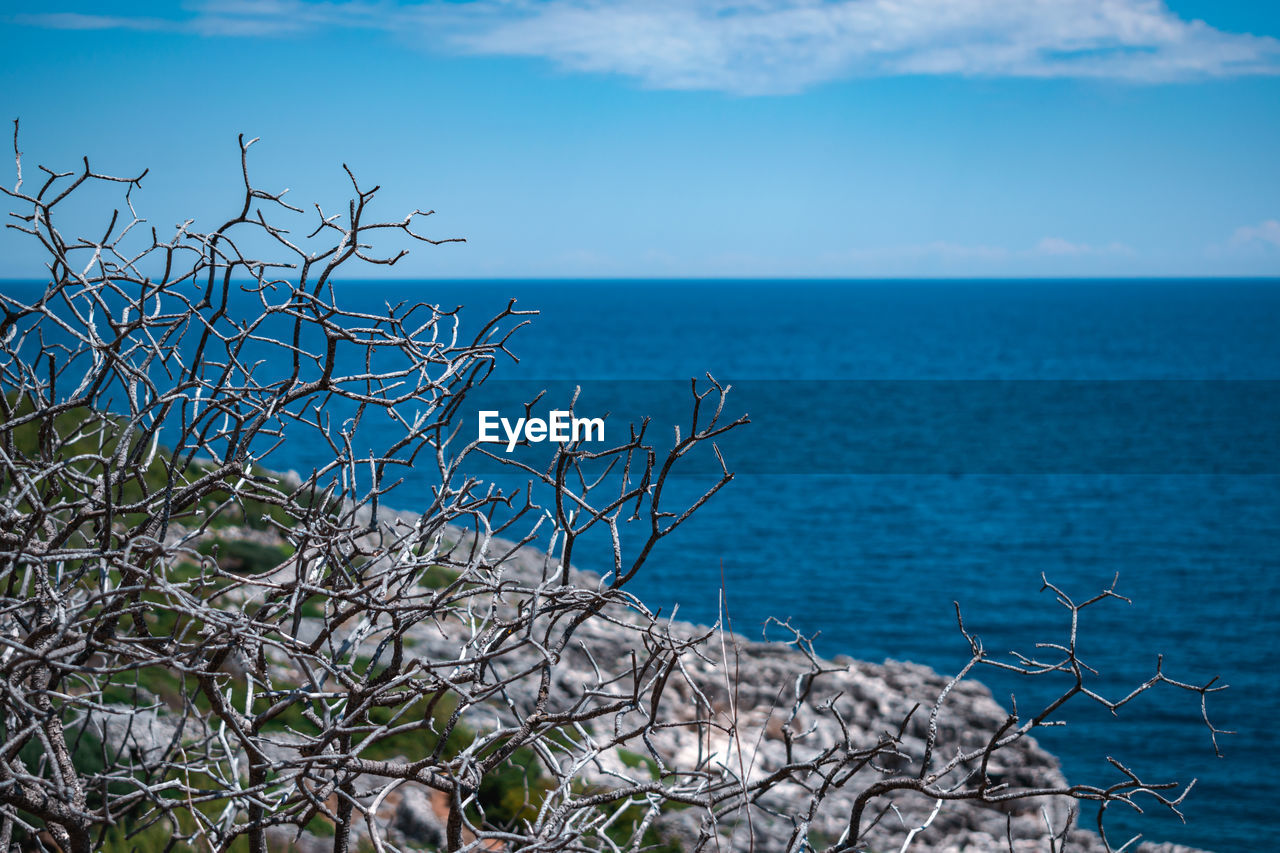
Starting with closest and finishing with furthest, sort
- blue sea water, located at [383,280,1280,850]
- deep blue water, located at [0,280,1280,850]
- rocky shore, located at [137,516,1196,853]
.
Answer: rocky shore, located at [137,516,1196,853]
blue sea water, located at [383,280,1280,850]
deep blue water, located at [0,280,1280,850]

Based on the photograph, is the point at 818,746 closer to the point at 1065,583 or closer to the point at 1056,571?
the point at 1065,583

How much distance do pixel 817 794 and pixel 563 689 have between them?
912 centimetres

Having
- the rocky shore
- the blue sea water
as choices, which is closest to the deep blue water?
the blue sea water

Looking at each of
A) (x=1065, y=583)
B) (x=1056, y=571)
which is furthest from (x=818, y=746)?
(x=1056, y=571)

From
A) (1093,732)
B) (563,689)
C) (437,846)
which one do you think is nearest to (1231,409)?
(1093,732)

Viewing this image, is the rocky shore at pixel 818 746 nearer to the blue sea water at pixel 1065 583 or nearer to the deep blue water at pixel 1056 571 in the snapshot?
the deep blue water at pixel 1056 571

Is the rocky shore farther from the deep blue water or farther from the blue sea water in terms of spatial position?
the blue sea water

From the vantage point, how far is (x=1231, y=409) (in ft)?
184

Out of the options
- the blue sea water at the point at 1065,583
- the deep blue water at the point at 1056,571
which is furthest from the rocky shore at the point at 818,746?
the blue sea water at the point at 1065,583

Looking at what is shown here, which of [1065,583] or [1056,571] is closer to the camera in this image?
[1065,583]

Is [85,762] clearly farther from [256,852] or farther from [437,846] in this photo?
[256,852]

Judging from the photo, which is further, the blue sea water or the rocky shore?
the blue sea water

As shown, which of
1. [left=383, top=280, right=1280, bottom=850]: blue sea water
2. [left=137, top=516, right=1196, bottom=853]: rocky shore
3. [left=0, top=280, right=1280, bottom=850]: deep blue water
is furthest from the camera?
[left=0, top=280, right=1280, bottom=850]: deep blue water

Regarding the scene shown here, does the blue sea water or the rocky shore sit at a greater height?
the rocky shore
